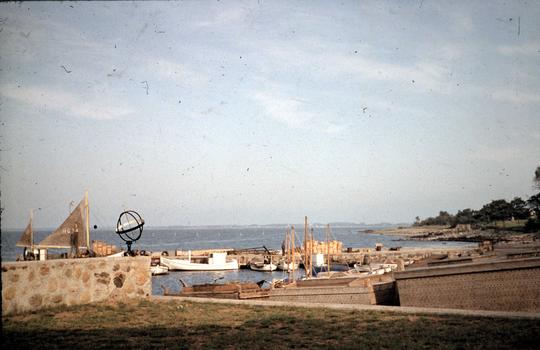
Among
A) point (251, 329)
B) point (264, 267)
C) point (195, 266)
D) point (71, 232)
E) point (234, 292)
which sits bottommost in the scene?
point (264, 267)

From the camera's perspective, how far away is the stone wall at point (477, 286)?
12320 millimetres

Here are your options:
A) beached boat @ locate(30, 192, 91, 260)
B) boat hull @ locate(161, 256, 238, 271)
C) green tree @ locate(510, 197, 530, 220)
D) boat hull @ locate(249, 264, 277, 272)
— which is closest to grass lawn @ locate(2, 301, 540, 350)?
beached boat @ locate(30, 192, 91, 260)

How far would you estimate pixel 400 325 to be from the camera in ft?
31.9

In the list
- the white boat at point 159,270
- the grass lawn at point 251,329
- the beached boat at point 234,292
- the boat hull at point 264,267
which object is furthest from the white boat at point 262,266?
the grass lawn at point 251,329

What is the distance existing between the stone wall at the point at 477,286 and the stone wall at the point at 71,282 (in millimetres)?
7791

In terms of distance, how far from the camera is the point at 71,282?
39.3 feet

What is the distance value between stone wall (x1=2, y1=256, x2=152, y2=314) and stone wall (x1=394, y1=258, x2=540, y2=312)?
25.6 ft

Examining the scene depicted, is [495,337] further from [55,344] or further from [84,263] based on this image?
[84,263]

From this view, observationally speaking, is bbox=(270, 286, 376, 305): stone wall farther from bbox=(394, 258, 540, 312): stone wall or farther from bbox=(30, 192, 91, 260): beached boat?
bbox=(30, 192, 91, 260): beached boat

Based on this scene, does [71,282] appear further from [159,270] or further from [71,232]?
[159,270]

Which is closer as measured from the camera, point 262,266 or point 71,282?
point 71,282

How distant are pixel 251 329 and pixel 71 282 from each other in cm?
529

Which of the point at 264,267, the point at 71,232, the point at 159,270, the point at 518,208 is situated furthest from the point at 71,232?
the point at 518,208

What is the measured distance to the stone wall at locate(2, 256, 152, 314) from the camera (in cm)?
1084
